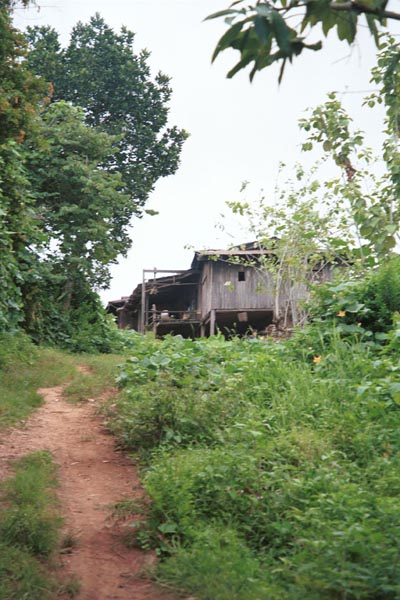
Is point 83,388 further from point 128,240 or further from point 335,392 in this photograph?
point 128,240

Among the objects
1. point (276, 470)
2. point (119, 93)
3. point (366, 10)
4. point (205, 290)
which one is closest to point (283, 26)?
point (366, 10)

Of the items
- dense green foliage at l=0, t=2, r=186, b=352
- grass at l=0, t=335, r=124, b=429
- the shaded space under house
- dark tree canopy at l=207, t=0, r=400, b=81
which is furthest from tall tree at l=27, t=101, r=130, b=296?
dark tree canopy at l=207, t=0, r=400, b=81

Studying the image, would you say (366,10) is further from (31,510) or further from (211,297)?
(211,297)

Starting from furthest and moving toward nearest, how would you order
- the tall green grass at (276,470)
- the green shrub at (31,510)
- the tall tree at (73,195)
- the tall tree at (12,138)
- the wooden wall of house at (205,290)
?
the wooden wall of house at (205,290)
the tall tree at (73,195)
the tall tree at (12,138)
the green shrub at (31,510)
the tall green grass at (276,470)

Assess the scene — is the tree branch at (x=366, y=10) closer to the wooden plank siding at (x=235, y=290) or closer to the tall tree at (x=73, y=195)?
the tall tree at (x=73, y=195)

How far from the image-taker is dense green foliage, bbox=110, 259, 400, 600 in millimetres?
3066

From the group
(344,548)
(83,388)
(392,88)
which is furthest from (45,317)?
(344,548)

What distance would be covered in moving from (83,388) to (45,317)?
16.0ft

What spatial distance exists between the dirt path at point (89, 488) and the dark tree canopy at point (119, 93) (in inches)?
755

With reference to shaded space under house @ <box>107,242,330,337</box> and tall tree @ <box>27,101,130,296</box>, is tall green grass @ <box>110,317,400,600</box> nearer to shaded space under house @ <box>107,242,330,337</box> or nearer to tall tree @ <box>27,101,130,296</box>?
tall tree @ <box>27,101,130,296</box>

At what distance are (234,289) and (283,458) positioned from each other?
A: 63.5ft

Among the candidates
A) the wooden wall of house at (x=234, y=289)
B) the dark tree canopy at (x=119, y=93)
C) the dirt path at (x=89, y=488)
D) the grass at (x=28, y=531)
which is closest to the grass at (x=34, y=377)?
the dirt path at (x=89, y=488)

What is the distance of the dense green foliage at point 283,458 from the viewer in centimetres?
307

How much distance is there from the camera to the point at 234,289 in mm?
23672
